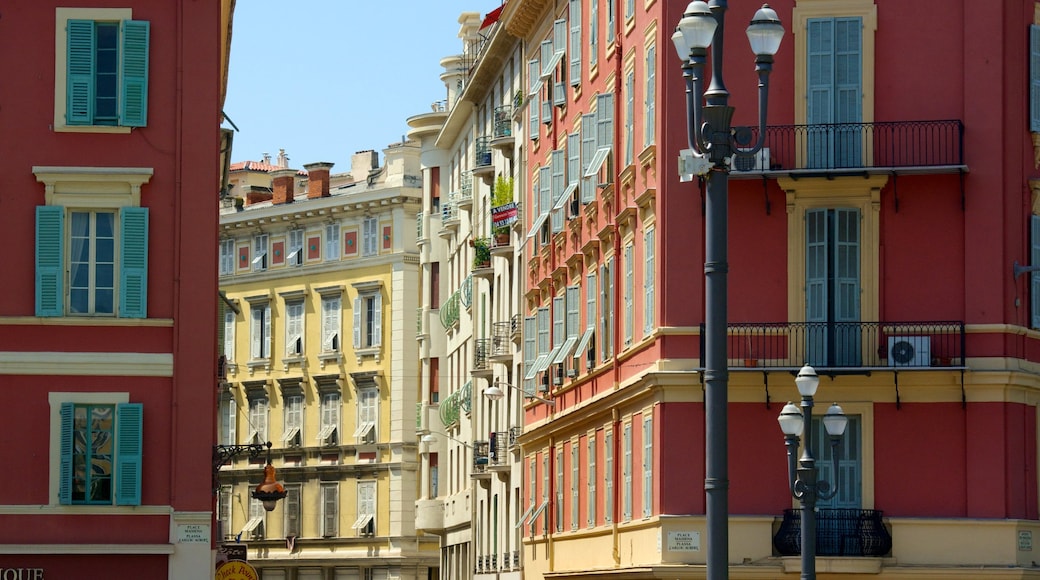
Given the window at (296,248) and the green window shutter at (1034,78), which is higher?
the window at (296,248)

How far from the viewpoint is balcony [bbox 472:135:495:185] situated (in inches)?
2796

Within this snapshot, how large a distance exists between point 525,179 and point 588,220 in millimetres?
11415

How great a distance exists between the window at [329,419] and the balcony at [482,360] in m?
23.7

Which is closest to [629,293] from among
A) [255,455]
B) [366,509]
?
[255,455]

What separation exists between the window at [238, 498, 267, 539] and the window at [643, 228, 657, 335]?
2141 inches

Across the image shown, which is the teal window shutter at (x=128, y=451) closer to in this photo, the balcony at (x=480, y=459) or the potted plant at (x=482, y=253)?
the balcony at (x=480, y=459)

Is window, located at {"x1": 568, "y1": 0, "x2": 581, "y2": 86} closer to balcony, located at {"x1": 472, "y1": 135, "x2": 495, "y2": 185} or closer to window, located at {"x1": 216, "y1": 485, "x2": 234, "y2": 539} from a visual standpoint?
balcony, located at {"x1": 472, "y1": 135, "x2": 495, "y2": 185}

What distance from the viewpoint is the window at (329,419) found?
94062 millimetres

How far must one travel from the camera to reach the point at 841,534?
41.1 metres

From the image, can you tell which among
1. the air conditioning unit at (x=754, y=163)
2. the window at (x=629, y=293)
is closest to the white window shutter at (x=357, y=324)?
the window at (x=629, y=293)

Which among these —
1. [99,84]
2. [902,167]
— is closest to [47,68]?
[99,84]

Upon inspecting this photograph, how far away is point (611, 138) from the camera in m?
48.7

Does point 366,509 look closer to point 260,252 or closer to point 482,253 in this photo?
point 260,252

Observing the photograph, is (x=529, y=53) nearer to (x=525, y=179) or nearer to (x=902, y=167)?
(x=525, y=179)
